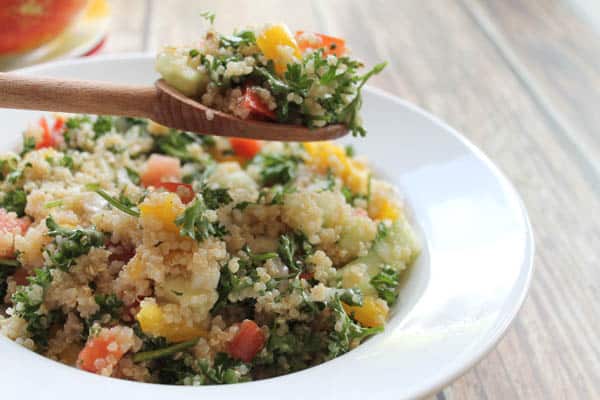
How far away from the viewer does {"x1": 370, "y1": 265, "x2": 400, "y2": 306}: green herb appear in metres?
2.44

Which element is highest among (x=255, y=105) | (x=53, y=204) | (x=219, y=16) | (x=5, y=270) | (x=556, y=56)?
(x=255, y=105)

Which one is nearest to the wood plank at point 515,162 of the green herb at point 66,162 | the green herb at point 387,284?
the green herb at point 387,284

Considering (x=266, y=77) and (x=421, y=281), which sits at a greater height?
(x=266, y=77)

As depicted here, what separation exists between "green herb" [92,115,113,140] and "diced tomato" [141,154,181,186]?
11.0 inches

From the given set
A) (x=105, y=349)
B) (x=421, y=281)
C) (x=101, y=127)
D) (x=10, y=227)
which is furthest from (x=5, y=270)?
(x=421, y=281)

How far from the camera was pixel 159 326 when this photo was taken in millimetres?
2113

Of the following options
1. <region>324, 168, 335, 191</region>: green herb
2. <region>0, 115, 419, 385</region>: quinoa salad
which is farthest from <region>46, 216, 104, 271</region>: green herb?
<region>324, 168, 335, 191</region>: green herb

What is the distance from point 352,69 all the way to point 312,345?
1000 mm

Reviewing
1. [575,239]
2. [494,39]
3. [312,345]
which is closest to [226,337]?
[312,345]

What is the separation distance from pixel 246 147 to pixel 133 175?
58cm

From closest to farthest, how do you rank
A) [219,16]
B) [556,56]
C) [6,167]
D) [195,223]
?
[195,223], [6,167], [556,56], [219,16]

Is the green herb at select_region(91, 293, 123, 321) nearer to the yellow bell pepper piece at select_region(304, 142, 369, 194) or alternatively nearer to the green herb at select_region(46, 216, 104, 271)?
the green herb at select_region(46, 216, 104, 271)

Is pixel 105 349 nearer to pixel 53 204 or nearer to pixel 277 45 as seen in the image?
pixel 53 204

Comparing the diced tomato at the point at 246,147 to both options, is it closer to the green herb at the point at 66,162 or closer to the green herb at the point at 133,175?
the green herb at the point at 133,175
